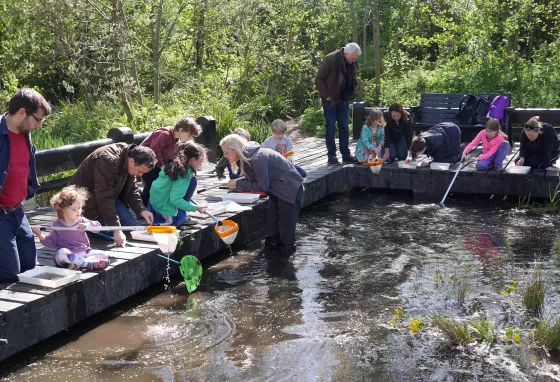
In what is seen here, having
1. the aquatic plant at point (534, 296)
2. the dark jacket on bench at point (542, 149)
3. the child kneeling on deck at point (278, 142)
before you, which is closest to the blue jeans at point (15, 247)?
the aquatic plant at point (534, 296)

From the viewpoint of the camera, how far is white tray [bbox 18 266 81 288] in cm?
564

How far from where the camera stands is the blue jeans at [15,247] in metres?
5.54

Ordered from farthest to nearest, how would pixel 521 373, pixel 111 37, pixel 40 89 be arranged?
pixel 40 89, pixel 111 37, pixel 521 373

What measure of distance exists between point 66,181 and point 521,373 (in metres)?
5.45

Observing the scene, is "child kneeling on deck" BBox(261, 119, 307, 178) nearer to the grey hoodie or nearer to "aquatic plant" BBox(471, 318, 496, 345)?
the grey hoodie

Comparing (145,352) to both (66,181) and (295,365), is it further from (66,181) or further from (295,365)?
(66,181)

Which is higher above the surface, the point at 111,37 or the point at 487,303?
the point at 111,37

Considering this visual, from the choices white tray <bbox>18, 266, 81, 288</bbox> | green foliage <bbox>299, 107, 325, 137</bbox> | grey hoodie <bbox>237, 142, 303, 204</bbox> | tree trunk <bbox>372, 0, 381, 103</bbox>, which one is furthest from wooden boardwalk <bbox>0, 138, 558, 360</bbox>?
tree trunk <bbox>372, 0, 381, 103</bbox>

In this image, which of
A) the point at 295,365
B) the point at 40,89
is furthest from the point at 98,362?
the point at 40,89

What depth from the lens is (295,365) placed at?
5242 mm

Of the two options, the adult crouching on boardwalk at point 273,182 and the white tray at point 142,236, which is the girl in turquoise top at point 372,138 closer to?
the adult crouching on boardwalk at point 273,182

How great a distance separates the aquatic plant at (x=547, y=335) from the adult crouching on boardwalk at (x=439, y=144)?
5533 mm

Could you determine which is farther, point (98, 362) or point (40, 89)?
point (40, 89)

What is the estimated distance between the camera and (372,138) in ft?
36.5
